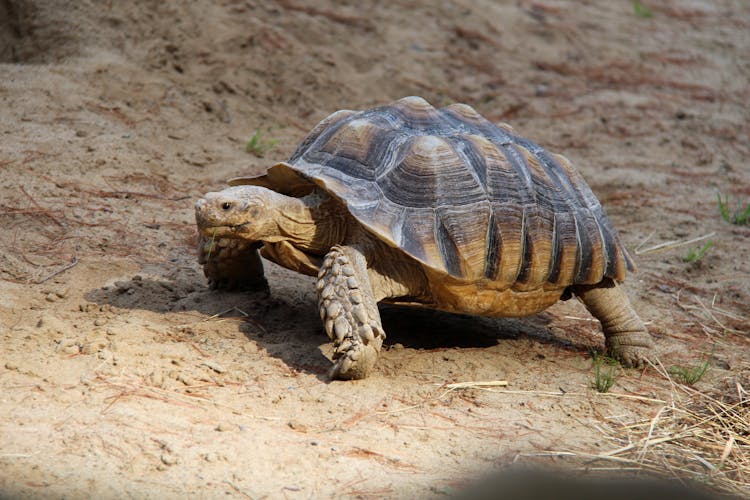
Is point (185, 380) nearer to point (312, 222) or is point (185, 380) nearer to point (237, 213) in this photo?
point (237, 213)

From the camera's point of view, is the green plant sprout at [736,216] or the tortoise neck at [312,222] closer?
the tortoise neck at [312,222]

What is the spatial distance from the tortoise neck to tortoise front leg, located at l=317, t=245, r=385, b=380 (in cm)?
30

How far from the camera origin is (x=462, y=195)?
3809 millimetres

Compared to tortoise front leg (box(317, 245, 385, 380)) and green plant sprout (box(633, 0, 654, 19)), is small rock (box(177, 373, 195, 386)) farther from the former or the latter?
green plant sprout (box(633, 0, 654, 19))

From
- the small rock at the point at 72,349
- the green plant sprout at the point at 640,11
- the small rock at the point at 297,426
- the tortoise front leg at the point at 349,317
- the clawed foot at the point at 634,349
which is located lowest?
the clawed foot at the point at 634,349

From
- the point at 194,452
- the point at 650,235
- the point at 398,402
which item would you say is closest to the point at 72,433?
the point at 194,452

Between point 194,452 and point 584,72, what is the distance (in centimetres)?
772

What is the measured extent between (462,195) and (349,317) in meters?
0.84

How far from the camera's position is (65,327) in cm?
354

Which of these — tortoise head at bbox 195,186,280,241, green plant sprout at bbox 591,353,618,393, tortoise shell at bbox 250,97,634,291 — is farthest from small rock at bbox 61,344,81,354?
green plant sprout at bbox 591,353,618,393

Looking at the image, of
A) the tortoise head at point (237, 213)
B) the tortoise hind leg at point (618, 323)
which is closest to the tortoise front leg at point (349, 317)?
the tortoise head at point (237, 213)

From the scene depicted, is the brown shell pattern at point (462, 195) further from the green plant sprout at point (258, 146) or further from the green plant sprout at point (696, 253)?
the green plant sprout at point (258, 146)

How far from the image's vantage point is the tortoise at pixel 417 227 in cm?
361

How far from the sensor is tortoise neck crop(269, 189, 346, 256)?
3818 millimetres
